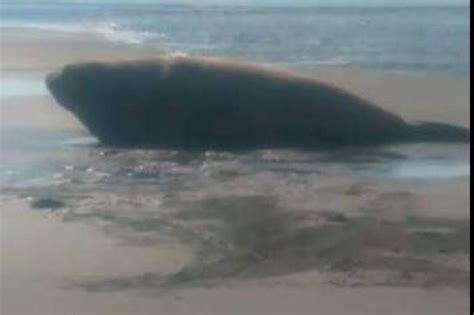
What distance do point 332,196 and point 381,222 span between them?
51 cm

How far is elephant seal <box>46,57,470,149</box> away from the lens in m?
7.33

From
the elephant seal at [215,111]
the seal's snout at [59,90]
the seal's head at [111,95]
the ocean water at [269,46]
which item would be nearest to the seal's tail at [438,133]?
the elephant seal at [215,111]

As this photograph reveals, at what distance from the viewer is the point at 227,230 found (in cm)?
535

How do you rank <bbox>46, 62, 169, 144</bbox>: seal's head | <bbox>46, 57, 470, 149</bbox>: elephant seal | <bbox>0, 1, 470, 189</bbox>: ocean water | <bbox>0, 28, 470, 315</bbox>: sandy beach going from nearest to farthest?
<bbox>0, 28, 470, 315</bbox>: sandy beach < <bbox>0, 1, 470, 189</bbox>: ocean water < <bbox>46, 57, 470, 149</bbox>: elephant seal < <bbox>46, 62, 169, 144</bbox>: seal's head

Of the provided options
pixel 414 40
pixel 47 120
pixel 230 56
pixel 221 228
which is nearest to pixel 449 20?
pixel 414 40

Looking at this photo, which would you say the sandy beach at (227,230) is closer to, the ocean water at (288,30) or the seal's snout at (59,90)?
the seal's snout at (59,90)

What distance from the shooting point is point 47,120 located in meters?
7.99

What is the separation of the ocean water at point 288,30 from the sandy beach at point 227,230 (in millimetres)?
2974

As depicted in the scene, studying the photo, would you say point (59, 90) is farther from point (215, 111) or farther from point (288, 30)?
point (288, 30)

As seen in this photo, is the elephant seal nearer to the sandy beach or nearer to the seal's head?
the seal's head

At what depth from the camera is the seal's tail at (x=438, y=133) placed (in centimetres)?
735

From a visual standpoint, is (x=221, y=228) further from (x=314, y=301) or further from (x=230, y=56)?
(x=230, y=56)

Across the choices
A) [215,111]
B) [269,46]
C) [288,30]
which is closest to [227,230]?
[215,111]

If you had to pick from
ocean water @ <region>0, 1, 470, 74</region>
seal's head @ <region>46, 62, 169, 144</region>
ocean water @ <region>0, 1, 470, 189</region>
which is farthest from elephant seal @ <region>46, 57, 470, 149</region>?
ocean water @ <region>0, 1, 470, 74</region>
